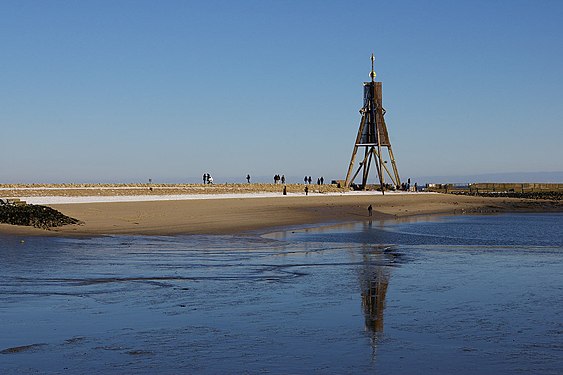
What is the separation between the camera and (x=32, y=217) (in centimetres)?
2591

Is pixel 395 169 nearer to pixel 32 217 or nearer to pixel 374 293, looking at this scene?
pixel 32 217

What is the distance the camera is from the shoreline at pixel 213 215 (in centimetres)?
2631

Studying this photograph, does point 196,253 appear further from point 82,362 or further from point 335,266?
point 82,362

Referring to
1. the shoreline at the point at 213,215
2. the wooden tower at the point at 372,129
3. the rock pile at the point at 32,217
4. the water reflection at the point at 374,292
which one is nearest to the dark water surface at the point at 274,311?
the water reflection at the point at 374,292

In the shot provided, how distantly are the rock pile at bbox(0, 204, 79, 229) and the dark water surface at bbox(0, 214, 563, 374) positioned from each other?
5.69m

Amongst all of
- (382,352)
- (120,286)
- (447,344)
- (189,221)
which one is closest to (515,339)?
(447,344)

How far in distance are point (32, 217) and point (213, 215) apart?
10355mm

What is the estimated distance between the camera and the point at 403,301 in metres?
11.5

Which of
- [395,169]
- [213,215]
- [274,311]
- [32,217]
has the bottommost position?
[274,311]

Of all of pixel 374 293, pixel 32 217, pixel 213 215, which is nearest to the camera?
pixel 374 293

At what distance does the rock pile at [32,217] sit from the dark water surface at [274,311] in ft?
18.7

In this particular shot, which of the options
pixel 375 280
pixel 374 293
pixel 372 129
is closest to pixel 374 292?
pixel 374 293

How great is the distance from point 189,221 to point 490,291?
773 inches

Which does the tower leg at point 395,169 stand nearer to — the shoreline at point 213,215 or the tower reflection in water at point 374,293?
the shoreline at point 213,215
